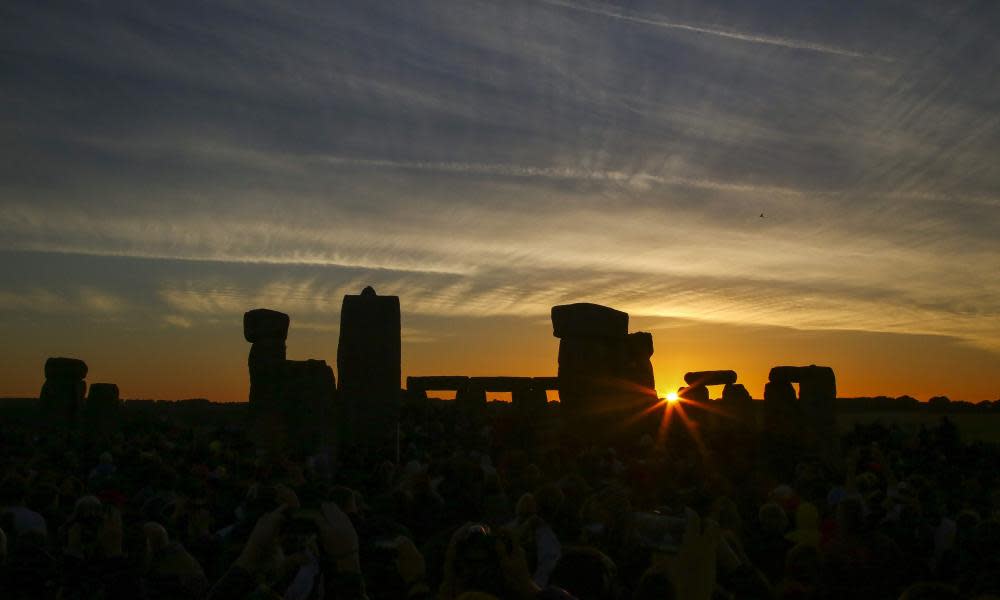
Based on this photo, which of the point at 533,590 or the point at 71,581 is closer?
the point at 533,590

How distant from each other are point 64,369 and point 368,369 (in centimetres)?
1555

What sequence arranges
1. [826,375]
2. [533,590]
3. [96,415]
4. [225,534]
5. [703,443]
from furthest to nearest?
[96,415] < [826,375] < [703,443] < [225,534] < [533,590]

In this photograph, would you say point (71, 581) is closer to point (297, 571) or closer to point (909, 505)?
point (297, 571)

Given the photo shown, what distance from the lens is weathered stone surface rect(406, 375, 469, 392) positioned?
1543 inches

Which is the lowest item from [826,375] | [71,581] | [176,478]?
[71,581]

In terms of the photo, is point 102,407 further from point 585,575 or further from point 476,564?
point 476,564

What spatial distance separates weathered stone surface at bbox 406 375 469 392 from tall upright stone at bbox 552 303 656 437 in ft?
49.2

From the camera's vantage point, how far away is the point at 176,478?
373 inches

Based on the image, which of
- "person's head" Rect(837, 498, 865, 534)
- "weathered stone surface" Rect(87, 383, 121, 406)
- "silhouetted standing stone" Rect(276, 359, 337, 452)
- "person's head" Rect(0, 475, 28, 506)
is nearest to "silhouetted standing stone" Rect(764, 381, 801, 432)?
"silhouetted standing stone" Rect(276, 359, 337, 452)

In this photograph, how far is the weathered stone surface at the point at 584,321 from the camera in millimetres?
23938

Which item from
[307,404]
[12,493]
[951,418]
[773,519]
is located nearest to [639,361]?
[307,404]

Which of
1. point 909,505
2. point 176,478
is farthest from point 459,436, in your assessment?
point 909,505

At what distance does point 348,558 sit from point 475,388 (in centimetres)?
3278

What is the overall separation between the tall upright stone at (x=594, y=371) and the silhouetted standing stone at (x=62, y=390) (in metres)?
16.4
